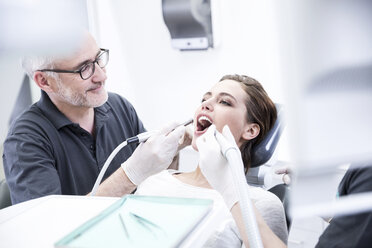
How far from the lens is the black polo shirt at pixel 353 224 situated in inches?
21.0

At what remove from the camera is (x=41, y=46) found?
628 millimetres

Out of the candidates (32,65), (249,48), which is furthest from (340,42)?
(249,48)

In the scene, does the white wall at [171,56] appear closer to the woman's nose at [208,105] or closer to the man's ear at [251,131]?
the man's ear at [251,131]

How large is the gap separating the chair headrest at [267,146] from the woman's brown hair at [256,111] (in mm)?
17

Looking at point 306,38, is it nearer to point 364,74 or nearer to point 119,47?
point 364,74

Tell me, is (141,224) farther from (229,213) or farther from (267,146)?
(267,146)

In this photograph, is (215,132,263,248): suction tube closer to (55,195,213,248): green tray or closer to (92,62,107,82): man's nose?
(55,195,213,248): green tray

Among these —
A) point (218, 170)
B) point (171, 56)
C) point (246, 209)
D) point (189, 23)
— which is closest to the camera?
point (246, 209)

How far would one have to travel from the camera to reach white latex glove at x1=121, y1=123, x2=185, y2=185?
119 centimetres

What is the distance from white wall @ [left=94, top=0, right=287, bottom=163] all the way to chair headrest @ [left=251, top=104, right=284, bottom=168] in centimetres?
55

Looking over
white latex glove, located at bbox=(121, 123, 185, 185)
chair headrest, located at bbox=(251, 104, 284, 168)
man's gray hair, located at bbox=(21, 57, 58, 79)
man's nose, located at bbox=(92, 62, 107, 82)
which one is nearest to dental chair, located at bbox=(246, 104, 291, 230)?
chair headrest, located at bbox=(251, 104, 284, 168)

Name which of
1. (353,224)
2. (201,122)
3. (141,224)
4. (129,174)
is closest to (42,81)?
(129,174)

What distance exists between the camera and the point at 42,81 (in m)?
1.29

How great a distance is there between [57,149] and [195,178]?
0.55 meters
